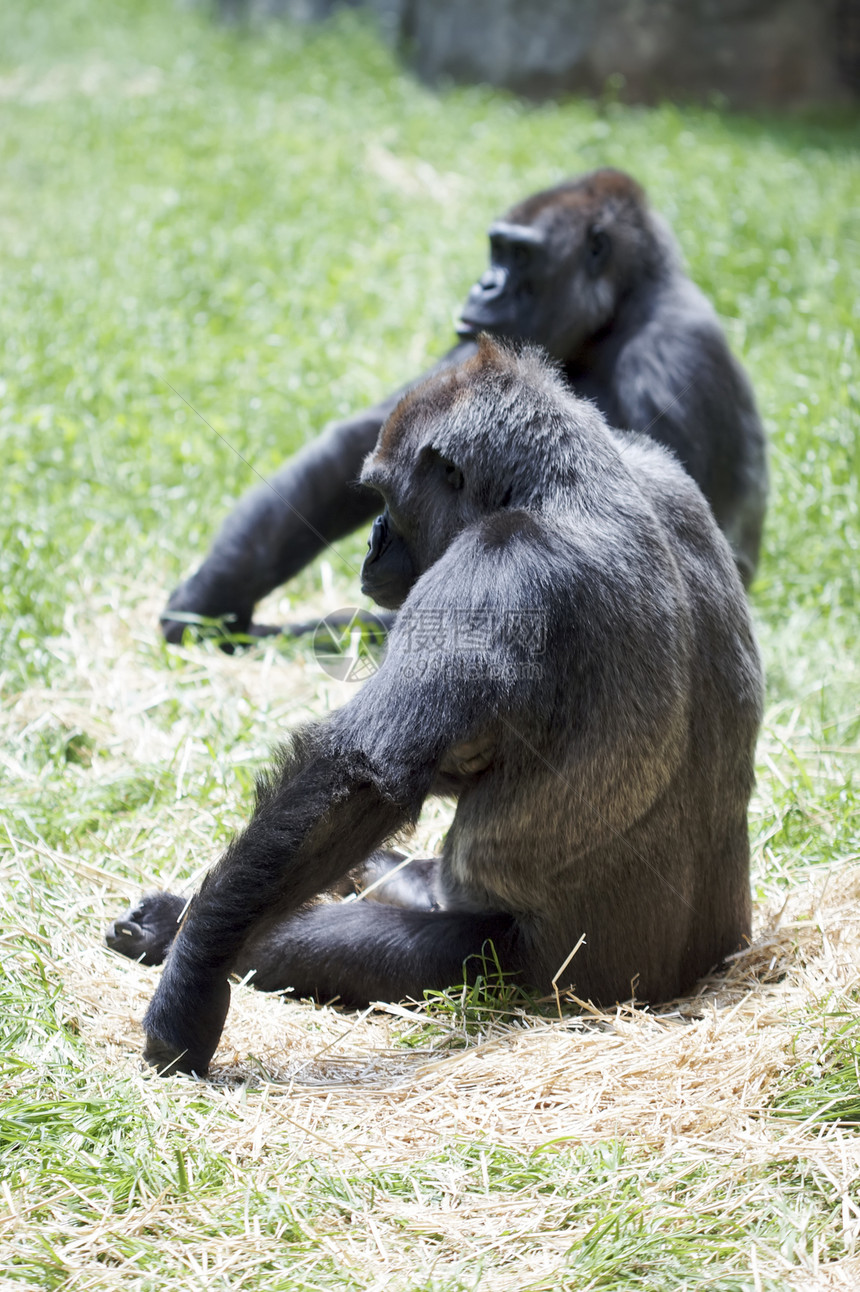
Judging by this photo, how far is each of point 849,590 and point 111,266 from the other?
18.5 feet

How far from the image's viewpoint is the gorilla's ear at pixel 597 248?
5469 mm

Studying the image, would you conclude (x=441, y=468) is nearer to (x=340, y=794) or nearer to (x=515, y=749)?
(x=515, y=749)

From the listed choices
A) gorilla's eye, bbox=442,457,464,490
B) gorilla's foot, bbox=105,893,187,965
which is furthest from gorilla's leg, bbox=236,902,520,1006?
gorilla's eye, bbox=442,457,464,490

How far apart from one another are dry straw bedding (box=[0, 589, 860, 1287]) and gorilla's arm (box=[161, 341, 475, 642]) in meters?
1.42

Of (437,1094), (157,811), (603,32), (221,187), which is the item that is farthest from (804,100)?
(437,1094)

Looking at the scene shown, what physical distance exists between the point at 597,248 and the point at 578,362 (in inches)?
19.3

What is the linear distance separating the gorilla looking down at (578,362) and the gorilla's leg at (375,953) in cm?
221

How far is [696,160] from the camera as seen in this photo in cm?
1028

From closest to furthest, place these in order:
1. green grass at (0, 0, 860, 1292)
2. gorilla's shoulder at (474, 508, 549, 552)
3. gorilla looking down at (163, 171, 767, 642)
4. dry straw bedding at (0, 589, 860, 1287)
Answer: green grass at (0, 0, 860, 1292) < dry straw bedding at (0, 589, 860, 1287) < gorilla's shoulder at (474, 508, 549, 552) < gorilla looking down at (163, 171, 767, 642)

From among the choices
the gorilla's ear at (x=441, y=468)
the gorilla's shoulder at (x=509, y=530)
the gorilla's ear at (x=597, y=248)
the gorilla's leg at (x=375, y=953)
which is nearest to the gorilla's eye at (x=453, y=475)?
the gorilla's ear at (x=441, y=468)

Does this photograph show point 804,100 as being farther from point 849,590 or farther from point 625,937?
point 625,937

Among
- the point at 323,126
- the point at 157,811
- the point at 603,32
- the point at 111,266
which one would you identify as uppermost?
the point at 603,32

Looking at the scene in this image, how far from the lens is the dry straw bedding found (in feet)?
8.64

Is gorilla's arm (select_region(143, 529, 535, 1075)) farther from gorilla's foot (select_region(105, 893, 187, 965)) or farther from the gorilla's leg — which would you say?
gorilla's foot (select_region(105, 893, 187, 965))
